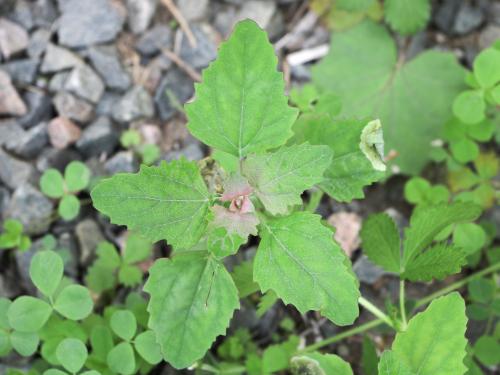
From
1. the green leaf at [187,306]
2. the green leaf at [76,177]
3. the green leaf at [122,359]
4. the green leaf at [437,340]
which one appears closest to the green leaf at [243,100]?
the green leaf at [187,306]

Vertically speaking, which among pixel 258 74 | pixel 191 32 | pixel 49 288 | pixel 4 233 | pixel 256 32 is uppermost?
pixel 256 32

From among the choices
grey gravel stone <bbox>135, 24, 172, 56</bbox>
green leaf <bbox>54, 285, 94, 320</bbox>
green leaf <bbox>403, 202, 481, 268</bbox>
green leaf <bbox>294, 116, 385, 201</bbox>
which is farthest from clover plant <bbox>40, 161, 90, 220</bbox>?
green leaf <bbox>403, 202, 481, 268</bbox>

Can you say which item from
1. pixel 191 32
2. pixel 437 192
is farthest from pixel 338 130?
pixel 191 32

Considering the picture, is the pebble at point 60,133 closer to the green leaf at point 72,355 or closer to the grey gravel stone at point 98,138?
the grey gravel stone at point 98,138

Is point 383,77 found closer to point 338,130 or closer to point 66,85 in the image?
point 338,130

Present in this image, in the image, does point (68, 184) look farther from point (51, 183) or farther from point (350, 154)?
point (350, 154)
